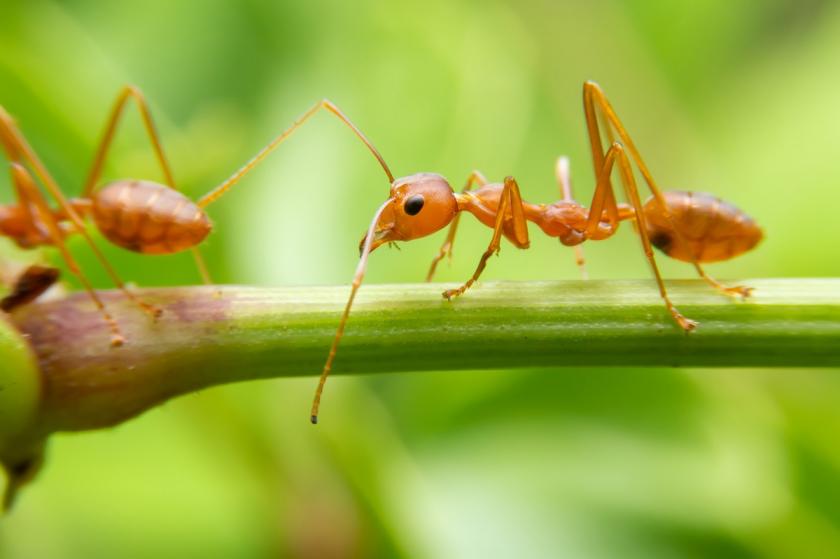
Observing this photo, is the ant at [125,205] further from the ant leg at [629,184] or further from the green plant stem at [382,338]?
the ant leg at [629,184]

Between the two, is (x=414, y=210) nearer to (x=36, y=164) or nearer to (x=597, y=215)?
(x=597, y=215)

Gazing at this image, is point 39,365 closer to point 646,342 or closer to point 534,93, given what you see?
point 646,342

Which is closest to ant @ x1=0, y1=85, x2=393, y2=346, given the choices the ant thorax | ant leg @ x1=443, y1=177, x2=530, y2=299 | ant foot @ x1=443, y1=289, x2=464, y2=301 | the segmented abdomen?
the segmented abdomen

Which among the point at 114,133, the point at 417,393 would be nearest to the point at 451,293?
the point at 417,393

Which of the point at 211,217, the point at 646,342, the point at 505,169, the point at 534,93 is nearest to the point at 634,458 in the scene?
the point at 646,342

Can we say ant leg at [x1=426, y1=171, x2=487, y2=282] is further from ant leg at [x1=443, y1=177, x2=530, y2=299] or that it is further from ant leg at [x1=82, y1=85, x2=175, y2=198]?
ant leg at [x1=82, y1=85, x2=175, y2=198]

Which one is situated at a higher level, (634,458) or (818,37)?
(818,37)

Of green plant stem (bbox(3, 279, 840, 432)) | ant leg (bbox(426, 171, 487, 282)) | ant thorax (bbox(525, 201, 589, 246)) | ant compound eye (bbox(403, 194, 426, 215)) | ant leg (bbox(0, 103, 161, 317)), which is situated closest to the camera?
green plant stem (bbox(3, 279, 840, 432))
